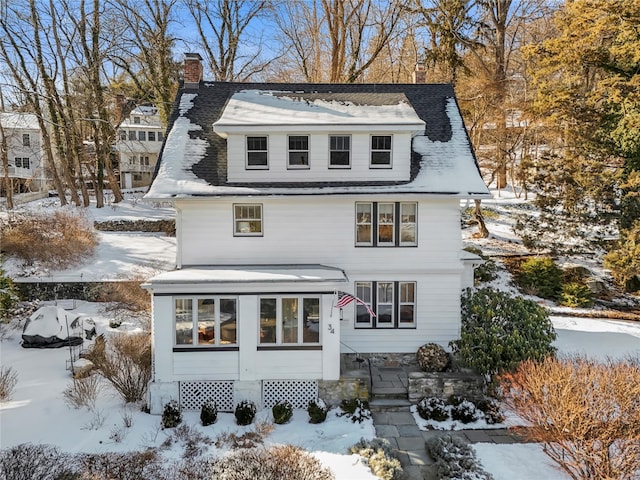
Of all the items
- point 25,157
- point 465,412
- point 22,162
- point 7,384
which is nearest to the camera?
point 465,412

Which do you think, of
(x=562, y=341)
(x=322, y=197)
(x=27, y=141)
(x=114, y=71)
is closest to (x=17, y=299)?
(x=322, y=197)

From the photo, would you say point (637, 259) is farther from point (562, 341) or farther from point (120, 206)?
point (120, 206)

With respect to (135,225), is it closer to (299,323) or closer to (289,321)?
(289,321)

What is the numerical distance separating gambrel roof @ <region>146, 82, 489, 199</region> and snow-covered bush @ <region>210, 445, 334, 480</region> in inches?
290

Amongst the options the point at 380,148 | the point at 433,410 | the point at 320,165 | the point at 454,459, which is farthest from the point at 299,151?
the point at 454,459

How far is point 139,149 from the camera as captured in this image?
4647 centimetres

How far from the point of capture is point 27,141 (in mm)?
43031

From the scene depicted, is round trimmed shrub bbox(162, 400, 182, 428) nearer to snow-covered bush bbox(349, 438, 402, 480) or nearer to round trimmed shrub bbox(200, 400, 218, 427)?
round trimmed shrub bbox(200, 400, 218, 427)

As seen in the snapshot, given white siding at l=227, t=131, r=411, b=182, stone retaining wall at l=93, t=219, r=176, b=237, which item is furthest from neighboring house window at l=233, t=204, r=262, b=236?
stone retaining wall at l=93, t=219, r=176, b=237

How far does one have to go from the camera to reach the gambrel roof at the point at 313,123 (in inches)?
538

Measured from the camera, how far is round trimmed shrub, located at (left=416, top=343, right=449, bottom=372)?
13195mm

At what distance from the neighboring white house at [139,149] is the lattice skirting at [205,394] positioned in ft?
118

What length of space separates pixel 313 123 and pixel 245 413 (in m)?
8.86

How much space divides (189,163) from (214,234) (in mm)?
2696
